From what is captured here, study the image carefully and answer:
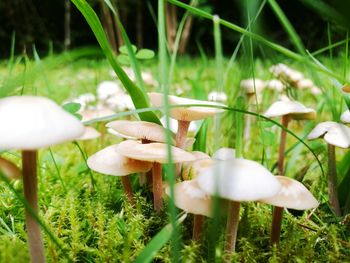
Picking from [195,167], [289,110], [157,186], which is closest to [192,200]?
[195,167]

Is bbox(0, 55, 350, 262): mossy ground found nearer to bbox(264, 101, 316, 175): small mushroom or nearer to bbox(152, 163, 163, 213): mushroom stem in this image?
bbox(152, 163, 163, 213): mushroom stem

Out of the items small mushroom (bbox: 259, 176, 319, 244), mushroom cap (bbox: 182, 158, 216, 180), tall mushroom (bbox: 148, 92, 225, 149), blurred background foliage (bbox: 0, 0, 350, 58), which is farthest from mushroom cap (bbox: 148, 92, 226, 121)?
blurred background foliage (bbox: 0, 0, 350, 58)

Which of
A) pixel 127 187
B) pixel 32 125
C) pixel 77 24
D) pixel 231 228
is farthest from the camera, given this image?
pixel 77 24

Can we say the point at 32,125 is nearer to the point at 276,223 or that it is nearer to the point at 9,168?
the point at 9,168

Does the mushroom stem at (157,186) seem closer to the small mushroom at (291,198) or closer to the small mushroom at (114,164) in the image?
the small mushroom at (114,164)

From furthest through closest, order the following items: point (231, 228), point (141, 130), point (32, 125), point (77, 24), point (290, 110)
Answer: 1. point (77, 24)
2. point (290, 110)
3. point (141, 130)
4. point (231, 228)
5. point (32, 125)

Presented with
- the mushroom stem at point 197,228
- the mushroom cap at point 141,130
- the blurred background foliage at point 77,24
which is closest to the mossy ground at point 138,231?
the mushroom stem at point 197,228
